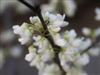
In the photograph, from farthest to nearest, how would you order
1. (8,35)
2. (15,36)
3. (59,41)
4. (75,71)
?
(15,36) → (8,35) → (75,71) → (59,41)

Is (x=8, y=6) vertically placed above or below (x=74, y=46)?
below

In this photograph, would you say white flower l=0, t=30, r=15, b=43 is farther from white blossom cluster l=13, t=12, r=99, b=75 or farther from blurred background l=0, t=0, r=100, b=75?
white blossom cluster l=13, t=12, r=99, b=75

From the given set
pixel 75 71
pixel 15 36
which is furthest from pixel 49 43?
pixel 15 36

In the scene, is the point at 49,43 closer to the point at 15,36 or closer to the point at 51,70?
the point at 51,70

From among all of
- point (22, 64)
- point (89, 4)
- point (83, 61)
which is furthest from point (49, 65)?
point (89, 4)

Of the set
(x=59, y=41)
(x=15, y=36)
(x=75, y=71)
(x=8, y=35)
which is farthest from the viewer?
(x=15, y=36)

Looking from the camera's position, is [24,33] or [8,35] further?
[8,35]

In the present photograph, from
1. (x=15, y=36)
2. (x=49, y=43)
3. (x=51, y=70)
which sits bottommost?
(x=15, y=36)

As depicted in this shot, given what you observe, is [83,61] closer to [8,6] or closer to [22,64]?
[8,6]

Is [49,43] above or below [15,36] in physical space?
above
